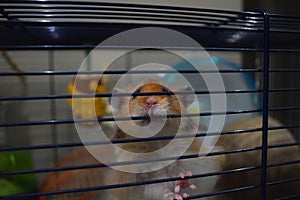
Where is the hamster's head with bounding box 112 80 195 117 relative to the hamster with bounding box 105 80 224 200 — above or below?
above

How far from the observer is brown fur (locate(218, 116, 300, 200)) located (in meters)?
0.79

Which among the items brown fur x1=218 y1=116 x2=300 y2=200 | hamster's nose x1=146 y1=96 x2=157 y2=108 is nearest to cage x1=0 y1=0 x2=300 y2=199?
brown fur x1=218 y1=116 x2=300 y2=200

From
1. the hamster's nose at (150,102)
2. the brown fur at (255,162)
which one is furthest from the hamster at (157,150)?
the brown fur at (255,162)

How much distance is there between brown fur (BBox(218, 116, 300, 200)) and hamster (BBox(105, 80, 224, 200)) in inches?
4.5

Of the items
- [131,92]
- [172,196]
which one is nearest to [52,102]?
[131,92]

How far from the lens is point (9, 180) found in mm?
1079

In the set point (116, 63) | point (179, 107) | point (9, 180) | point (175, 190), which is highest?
point (116, 63)

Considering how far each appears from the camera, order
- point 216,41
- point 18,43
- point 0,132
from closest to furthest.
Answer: point 18,43 < point 216,41 < point 0,132

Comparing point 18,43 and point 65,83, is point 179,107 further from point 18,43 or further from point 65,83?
point 65,83

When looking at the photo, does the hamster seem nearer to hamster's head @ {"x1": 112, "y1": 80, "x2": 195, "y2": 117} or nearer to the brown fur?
hamster's head @ {"x1": 112, "y1": 80, "x2": 195, "y2": 117}

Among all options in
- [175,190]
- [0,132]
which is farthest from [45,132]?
[175,190]

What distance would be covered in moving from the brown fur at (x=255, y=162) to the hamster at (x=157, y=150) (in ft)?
0.38

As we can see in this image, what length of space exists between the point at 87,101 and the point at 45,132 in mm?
295

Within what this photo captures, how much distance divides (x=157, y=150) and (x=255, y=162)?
302 mm
